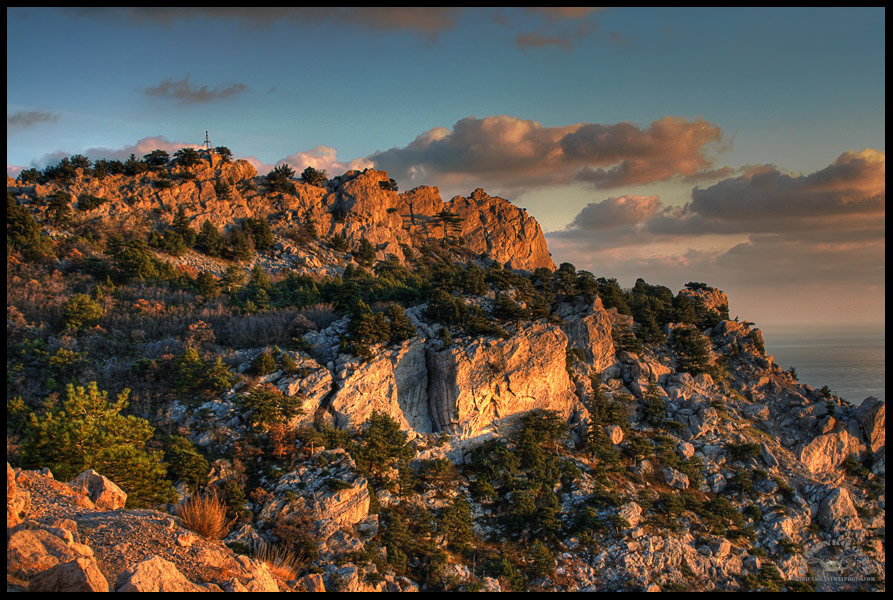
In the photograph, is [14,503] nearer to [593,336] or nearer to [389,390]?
[389,390]

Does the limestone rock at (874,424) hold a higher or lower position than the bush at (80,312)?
lower

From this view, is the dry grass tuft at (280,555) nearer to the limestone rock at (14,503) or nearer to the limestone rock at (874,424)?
the limestone rock at (14,503)

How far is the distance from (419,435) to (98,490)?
1566 centimetres

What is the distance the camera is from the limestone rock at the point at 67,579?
597cm

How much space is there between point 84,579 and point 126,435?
10074 mm

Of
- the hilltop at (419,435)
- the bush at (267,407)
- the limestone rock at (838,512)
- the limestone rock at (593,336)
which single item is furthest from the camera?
the limestone rock at (593,336)

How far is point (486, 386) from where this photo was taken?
25.3 m

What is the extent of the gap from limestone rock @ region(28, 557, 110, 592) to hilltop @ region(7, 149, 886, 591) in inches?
1.0

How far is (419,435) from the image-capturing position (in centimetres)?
2467

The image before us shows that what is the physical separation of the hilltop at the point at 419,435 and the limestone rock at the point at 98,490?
12 centimetres

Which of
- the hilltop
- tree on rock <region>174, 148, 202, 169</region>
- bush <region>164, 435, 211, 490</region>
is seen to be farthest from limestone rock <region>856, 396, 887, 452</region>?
tree on rock <region>174, 148, 202, 169</region>

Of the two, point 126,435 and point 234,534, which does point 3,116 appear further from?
point 234,534

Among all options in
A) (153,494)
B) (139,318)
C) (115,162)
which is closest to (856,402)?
(153,494)

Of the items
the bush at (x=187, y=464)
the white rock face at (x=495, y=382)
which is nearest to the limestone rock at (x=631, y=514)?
the white rock face at (x=495, y=382)
